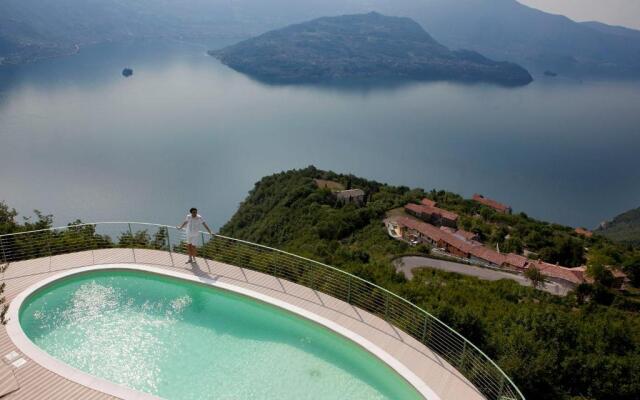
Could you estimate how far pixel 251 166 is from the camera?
79688mm

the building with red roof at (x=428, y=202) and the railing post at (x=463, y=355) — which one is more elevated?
the railing post at (x=463, y=355)

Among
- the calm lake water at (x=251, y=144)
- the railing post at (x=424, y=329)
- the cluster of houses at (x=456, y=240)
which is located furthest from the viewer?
the calm lake water at (x=251, y=144)

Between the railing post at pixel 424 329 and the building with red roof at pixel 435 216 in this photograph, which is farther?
the building with red roof at pixel 435 216

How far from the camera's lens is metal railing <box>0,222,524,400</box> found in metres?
6.57

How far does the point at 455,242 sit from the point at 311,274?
4220cm

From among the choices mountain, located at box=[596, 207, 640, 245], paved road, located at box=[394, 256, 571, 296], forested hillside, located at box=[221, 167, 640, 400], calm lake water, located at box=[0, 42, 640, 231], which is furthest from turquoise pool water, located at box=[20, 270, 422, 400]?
mountain, located at box=[596, 207, 640, 245]

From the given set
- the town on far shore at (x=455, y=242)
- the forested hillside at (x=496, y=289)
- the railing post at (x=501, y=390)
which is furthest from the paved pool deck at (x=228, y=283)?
the town on far shore at (x=455, y=242)

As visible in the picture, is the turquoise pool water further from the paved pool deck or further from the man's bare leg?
the man's bare leg

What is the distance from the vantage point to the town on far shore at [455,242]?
1506 inches

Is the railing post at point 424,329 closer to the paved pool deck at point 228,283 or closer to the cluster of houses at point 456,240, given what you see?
the paved pool deck at point 228,283

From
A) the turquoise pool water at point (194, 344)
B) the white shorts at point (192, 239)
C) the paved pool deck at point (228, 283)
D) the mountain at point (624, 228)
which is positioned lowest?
the mountain at point (624, 228)

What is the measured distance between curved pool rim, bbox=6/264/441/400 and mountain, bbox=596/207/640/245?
246 ft

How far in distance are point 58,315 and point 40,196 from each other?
188ft

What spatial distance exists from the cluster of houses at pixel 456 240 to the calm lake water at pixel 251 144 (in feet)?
79.2
